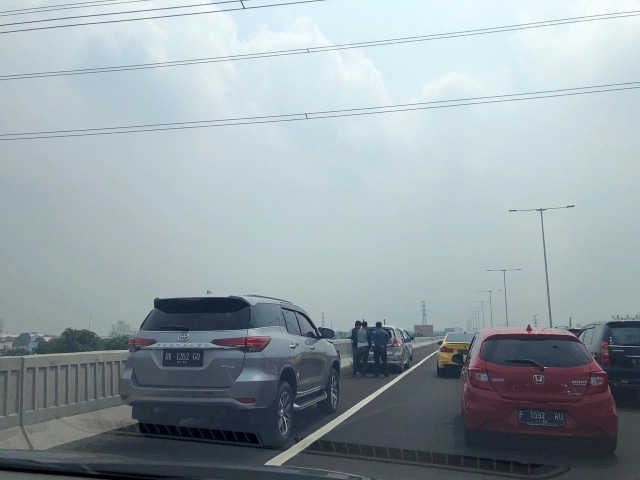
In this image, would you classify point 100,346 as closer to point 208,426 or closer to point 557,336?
point 208,426

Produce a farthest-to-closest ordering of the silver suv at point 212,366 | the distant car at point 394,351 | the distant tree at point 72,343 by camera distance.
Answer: the distant car at point 394,351 < the distant tree at point 72,343 < the silver suv at point 212,366

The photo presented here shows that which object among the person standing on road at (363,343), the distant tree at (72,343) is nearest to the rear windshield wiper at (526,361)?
the distant tree at (72,343)

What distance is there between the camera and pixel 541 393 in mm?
8445

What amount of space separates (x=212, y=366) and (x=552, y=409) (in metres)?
4.21

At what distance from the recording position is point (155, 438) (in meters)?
9.05

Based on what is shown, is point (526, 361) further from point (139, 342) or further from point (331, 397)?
point (139, 342)

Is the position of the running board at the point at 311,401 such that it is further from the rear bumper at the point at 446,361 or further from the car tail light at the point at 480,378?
the rear bumper at the point at 446,361

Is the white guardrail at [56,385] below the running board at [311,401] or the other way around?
the other way around

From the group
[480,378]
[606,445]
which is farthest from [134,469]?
[606,445]

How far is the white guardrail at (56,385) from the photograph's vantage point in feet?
27.7

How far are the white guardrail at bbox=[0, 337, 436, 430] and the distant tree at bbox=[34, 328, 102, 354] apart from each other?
668 millimetres

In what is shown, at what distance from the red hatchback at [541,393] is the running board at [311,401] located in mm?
2375

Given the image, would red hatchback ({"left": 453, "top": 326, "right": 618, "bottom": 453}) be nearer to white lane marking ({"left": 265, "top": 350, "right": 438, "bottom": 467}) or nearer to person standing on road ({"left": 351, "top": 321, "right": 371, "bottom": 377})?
white lane marking ({"left": 265, "top": 350, "right": 438, "bottom": 467})

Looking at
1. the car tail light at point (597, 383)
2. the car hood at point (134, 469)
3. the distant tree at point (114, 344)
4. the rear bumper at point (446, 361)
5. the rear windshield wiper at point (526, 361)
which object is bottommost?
the rear bumper at point (446, 361)
